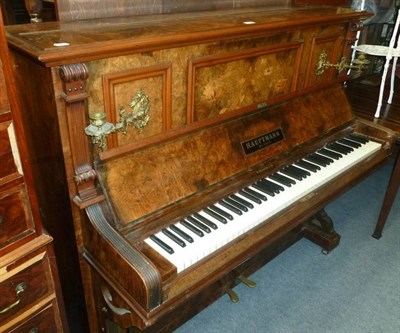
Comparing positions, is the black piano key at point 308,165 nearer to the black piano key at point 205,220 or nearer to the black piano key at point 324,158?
the black piano key at point 324,158

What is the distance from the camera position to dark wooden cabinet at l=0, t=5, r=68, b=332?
110 cm

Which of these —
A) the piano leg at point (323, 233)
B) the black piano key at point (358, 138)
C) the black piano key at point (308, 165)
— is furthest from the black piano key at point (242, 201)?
the piano leg at point (323, 233)

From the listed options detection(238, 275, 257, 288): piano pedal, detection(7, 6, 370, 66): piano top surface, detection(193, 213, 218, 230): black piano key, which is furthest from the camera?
detection(238, 275, 257, 288): piano pedal

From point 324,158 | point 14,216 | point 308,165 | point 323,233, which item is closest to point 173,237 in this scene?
point 14,216

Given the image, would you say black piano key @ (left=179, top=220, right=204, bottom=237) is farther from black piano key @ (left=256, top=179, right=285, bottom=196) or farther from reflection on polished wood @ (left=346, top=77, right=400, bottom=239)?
reflection on polished wood @ (left=346, top=77, right=400, bottom=239)

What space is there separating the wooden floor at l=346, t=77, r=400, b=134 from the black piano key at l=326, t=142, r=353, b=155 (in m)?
0.48

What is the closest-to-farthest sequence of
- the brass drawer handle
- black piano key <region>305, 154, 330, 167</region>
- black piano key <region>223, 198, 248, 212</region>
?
the brass drawer handle
black piano key <region>223, 198, 248, 212</region>
black piano key <region>305, 154, 330, 167</region>

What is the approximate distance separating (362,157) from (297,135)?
426 mm

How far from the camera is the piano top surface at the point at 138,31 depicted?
1209 millimetres

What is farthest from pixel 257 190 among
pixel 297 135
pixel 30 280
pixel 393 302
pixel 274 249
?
pixel 393 302

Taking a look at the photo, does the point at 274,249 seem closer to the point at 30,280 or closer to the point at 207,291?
the point at 207,291

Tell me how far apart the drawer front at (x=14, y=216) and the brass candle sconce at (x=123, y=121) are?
0.28m

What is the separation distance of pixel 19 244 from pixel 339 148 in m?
1.77

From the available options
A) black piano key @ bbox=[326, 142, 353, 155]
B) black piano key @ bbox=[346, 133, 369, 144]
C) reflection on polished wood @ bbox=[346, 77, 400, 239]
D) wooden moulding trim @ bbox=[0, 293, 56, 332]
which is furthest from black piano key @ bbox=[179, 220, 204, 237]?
reflection on polished wood @ bbox=[346, 77, 400, 239]
